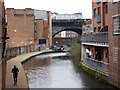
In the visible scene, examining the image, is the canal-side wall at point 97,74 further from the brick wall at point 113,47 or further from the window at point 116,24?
the window at point 116,24

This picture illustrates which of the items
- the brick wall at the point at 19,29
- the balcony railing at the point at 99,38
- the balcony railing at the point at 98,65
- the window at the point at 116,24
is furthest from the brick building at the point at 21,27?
the window at the point at 116,24

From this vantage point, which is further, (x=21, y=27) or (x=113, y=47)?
(x=21, y=27)

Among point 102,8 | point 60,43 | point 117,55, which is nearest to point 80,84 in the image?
point 117,55

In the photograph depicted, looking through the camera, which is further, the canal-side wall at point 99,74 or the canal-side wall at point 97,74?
the canal-side wall at point 97,74

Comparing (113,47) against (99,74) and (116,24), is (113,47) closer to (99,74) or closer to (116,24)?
(116,24)

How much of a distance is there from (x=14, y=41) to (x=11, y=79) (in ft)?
156

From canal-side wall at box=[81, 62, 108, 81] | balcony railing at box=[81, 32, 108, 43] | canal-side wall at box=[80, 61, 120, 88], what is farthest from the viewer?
balcony railing at box=[81, 32, 108, 43]

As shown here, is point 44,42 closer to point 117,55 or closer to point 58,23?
point 58,23

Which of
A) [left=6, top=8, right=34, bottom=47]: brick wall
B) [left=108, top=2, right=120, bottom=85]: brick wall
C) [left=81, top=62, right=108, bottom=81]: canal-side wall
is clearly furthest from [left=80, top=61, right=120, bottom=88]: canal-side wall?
[left=6, top=8, right=34, bottom=47]: brick wall

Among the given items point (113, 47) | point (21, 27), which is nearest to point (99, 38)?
point (113, 47)

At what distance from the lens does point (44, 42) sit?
7312 centimetres

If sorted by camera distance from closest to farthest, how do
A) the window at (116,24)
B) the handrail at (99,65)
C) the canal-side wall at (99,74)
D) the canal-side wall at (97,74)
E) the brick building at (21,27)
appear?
the window at (116,24), the canal-side wall at (99,74), the canal-side wall at (97,74), the handrail at (99,65), the brick building at (21,27)

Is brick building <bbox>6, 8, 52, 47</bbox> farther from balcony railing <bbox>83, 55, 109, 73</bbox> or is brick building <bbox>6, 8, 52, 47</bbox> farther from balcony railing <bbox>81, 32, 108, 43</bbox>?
balcony railing <bbox>83, 55, 109, 73</bbox>

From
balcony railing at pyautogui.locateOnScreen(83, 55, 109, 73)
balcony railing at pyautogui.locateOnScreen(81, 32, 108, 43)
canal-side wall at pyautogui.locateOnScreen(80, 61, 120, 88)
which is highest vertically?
balcony railing at pyautogui.locateOnScreen(81, 32, 108, 43)
